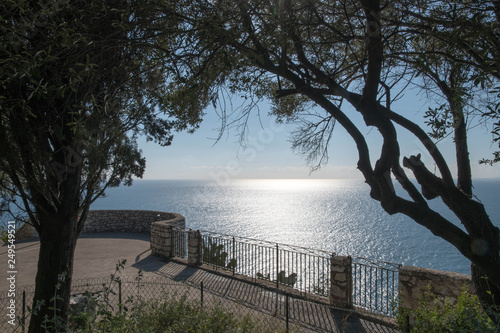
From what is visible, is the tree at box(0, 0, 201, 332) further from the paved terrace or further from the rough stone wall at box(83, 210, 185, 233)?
the rough stone wall at box(83, 210, 185, 233)

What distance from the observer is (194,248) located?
467 inches

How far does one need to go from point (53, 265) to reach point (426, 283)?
7196 mm

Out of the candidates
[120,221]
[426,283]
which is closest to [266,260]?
[426,283]

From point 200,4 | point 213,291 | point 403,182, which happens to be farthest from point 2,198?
point 403,182

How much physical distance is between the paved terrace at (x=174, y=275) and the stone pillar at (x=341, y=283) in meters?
0.26

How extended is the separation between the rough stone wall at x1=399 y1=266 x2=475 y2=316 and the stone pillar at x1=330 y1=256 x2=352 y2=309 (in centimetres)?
132

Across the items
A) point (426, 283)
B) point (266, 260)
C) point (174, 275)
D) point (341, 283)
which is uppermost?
point (426, 283)

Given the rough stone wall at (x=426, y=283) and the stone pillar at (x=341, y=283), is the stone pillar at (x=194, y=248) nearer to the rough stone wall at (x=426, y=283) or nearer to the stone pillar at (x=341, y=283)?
the stone pillar at (x=341, y=283)

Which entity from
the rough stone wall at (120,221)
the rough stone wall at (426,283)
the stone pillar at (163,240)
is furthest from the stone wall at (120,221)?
the rough stone wall at (426,283)

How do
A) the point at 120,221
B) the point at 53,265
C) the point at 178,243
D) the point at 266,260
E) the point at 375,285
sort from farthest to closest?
the point at 120,221 → the point at 266,260 → the point at 178,243 → the point at 375,285 → the point at 53,265

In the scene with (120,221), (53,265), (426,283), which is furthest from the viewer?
(120,221)

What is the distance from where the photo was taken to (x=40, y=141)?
5070 millimetres

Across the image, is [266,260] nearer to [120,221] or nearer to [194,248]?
[194,248]

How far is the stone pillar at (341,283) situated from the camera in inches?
316
